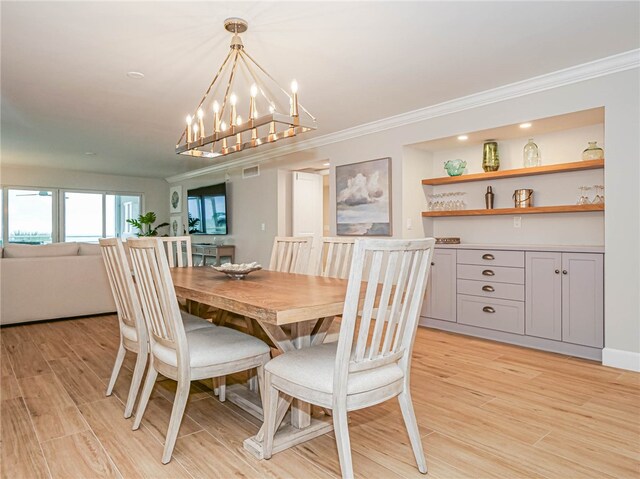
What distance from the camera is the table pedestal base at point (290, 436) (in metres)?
1.86

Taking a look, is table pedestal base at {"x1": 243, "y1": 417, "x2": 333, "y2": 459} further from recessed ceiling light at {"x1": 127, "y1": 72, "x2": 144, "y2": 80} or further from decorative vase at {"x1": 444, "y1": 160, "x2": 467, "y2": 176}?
decorative vase at {"x1": 444, "y1": 160, "x2": 467, "y2": 176}

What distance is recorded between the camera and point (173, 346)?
1.84 metres

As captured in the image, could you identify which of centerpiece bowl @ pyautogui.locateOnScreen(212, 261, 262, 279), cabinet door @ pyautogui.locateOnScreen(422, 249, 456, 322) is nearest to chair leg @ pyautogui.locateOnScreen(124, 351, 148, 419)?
centerpiece bowl @ pyautogui.locateOnScreen(212, 261, 262, 279)

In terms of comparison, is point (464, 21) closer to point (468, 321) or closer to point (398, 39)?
point (398, 39)

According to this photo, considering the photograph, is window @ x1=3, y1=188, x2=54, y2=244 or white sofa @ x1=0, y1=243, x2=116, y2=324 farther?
window @ x1=3, y1=188, x2=54, y2=244

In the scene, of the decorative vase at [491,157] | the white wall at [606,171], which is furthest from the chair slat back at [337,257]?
the decorative vase at [491,157]

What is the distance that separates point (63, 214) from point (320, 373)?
8.58 meters

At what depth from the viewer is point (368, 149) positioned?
16.0ft

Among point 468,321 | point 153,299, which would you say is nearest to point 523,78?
point 468,321

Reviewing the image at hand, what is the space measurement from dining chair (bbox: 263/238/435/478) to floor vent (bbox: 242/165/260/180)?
5161 mm

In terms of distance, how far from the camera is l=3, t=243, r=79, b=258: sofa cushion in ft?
14.4

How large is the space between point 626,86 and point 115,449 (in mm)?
3946

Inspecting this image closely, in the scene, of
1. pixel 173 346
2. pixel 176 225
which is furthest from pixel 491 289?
pixel 176 225

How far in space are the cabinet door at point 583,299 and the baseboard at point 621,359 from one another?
0.10 meters
